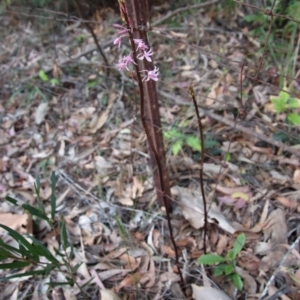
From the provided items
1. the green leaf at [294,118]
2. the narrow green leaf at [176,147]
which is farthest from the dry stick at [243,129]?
the narrow green leaf at [176,147]

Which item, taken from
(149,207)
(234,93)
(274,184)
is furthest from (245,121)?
(149,207)

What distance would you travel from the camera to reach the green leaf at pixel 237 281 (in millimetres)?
1369

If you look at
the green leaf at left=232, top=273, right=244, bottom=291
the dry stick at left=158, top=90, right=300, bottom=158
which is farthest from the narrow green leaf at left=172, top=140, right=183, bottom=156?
the green leaf at left=232, top=273, right=244, bottom=291

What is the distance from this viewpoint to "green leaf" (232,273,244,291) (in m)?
1.37

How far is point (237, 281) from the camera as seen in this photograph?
1.38 metres

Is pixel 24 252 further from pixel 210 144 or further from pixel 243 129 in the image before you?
pixel 243 129

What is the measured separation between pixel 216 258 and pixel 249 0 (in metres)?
1.92

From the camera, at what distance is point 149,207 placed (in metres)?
1.79

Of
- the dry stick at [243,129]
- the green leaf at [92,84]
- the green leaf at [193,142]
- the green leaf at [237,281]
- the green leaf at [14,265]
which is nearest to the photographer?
the green leaf at [14,265]

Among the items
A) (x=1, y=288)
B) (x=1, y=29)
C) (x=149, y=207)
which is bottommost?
(x=1, y=288)

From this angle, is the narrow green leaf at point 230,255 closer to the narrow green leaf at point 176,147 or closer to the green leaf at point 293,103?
the narrow green leaf at point 176,147

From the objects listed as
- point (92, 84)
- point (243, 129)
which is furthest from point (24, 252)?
point (92, 84)

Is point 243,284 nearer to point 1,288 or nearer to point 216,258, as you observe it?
point 216,258

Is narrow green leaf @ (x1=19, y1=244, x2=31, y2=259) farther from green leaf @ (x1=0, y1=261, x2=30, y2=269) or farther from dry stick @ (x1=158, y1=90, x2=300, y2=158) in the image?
dry stick @ (x1=158, y1=90, x2=300, y2=158)
